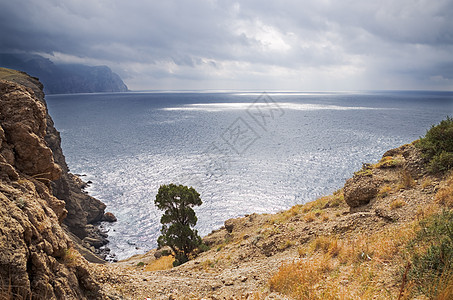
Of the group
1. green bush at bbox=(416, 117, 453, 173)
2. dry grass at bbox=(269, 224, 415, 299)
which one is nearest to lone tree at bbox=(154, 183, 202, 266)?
dry grass at bbox=(269, 224, 415, 299)

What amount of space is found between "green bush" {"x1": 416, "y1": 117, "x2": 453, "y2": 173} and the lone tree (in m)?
17.8

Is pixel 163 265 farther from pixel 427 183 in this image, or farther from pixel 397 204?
pixel 427 183

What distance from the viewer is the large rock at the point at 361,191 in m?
13.9

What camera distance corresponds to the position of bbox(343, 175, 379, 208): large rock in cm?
1389

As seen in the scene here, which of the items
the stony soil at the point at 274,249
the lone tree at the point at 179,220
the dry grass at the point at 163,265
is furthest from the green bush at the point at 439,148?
the dry grass at the point at 163,265

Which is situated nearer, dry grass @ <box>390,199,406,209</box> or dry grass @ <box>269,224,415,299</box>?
dry grass @ <box>269,224,415,299</box>

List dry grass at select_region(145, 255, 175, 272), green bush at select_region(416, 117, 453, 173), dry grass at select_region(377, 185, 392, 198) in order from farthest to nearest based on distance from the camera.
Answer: dry grass at select_region(145, 255, 175, 272) < dry grass at select_region(377, 185, 392, 198) < green bush at select_region(416, 117, 453, 173)

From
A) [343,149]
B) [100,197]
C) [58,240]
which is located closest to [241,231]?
[58,240]

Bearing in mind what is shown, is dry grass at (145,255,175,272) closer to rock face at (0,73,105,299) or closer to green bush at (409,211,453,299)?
rock face at (0,73,105,299)

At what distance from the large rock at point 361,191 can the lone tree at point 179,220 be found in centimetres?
1385

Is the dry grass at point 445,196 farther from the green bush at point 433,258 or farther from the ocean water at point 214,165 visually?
the ocean water at point 214,165

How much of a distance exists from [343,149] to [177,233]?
67.5 metres

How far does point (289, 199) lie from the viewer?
158ft

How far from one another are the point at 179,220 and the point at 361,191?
52.8 ft
